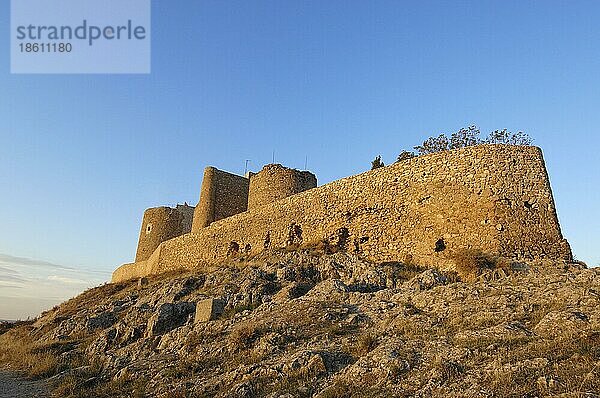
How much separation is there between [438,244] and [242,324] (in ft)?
23.7

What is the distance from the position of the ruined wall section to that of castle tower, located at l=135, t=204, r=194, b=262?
6512 millimetres

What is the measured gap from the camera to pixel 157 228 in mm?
34875

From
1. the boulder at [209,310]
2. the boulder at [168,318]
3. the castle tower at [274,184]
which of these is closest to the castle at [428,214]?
the castle tower at [274,184]

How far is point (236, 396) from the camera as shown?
7.57m

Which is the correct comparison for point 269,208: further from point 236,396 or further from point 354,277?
point 236,396

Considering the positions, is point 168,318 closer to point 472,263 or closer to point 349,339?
point 349,339

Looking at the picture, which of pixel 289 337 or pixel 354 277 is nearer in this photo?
pixel 289 337

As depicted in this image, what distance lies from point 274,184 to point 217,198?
18.4 ft

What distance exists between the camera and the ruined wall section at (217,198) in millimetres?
28500

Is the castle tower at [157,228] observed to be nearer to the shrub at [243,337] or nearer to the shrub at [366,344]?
the shrub at [243,337]

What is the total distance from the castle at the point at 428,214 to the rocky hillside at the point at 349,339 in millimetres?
1187

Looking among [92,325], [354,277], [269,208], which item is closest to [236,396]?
[354,277]

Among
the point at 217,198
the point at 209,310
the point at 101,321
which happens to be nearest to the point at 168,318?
the point at 209,310

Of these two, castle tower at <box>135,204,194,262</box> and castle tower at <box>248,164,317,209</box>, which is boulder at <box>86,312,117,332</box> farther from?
castle tower at <box>135,204,194,262</box>
